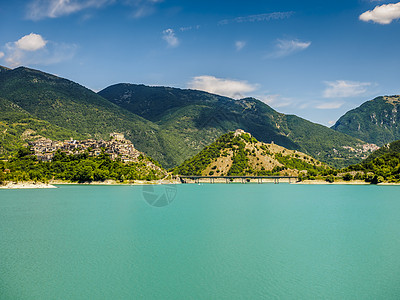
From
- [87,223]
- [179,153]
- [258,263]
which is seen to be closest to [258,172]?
[179,153]

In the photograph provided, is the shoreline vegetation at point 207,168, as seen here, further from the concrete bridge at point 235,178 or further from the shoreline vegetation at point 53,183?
the concrete bridge at point 235,178

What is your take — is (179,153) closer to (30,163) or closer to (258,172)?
(258,172)

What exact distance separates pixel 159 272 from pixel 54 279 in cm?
426

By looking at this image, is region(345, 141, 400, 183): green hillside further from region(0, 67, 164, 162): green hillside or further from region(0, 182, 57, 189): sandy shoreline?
region(0, 67, 164, 162): green hillside

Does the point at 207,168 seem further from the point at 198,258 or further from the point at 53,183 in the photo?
the point at 198,258

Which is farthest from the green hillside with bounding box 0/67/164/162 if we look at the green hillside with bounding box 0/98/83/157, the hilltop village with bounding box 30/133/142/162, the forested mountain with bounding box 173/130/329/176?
the hilltop village with bounding box 30/133/142/162

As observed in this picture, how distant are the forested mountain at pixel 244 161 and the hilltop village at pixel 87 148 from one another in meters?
32.7

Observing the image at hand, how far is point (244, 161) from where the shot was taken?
153 meters

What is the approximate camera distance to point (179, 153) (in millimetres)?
196250

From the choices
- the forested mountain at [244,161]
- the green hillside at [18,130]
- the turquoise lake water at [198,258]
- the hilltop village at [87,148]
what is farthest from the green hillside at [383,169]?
the green hillside at [18,130]

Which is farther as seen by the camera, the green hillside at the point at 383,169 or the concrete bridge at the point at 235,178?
the concrete bridge at the point at 235,178

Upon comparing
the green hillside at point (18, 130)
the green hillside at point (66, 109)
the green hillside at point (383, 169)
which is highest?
the green hillside at point (66, 109)

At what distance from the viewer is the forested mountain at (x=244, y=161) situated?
485 feet

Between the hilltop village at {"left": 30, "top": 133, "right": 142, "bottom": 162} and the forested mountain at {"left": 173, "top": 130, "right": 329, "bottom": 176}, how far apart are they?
32697 millimetres
